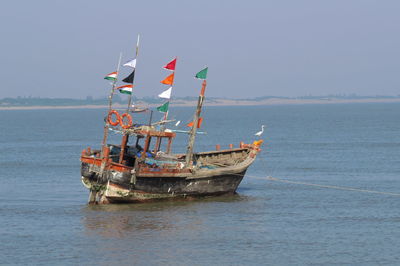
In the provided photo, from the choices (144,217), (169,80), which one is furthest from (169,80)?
(144,217)

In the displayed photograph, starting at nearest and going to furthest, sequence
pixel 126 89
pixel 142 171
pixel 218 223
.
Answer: pixel 218 223
pixel 142 171
pixel 126 89

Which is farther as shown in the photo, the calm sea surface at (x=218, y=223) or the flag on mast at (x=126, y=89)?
the flag on mast at (x=126, y=89)

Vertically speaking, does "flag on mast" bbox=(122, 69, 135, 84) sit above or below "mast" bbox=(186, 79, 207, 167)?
above

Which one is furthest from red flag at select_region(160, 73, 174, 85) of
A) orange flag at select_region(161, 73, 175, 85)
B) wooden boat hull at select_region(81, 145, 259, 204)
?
wooden boat hull at select_region(81, 145, 259, 204)

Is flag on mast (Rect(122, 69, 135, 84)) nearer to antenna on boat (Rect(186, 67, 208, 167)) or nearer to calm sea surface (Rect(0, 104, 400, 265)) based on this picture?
antenna on boat (Rect(186, 67, 208, 167))

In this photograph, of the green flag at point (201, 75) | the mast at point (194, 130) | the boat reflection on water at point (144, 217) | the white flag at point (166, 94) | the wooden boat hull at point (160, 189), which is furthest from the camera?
the green flag at point (201, 75)

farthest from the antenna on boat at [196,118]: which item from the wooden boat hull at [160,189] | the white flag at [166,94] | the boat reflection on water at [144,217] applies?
the boat reflection on water at [144,217]

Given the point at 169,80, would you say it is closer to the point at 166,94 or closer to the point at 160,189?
the point at 166,94

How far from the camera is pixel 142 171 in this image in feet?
147

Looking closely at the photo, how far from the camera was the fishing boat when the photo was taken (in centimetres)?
4462

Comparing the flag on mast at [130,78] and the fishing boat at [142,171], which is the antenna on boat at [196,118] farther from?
the flag on mast at [130,78]

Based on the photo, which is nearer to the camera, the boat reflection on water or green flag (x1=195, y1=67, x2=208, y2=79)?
the boat reflection on water

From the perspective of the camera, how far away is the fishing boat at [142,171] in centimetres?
4462

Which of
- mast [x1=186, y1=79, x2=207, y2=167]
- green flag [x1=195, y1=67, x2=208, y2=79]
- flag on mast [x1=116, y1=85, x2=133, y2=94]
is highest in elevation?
green flag [x1=195, y1=67, x2=208, y2=79]
